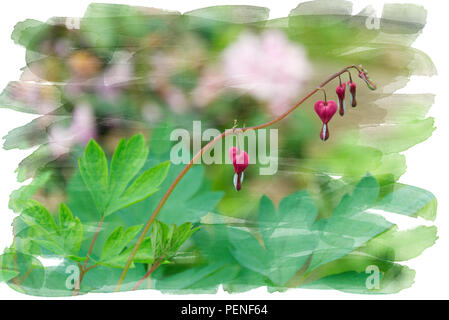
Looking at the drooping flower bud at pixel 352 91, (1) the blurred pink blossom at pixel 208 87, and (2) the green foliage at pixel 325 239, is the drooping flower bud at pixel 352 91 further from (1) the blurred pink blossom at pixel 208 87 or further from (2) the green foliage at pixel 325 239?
(1) the blurred pink blossom at pixel 208 87

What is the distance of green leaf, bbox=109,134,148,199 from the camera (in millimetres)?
1300

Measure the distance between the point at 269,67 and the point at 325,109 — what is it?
0.14 metres

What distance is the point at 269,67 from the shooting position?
131cm

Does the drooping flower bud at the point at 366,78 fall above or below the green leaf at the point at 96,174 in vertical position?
above

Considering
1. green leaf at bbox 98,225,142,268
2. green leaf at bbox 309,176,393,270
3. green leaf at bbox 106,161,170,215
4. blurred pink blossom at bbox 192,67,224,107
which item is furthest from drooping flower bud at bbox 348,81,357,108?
green leaf at bbox 98,225,142,268

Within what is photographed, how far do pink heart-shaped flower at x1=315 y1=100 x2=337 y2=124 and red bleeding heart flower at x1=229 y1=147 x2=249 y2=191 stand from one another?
0.56 ft

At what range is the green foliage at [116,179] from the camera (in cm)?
130

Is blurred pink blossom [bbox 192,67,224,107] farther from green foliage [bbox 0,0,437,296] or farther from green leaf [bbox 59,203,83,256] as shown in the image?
green leaf [bbox 59,203,83,256]

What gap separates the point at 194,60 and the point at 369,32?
1.19ft

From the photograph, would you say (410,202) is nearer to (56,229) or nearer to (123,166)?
(123,166)

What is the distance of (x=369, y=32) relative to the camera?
4.34 ft

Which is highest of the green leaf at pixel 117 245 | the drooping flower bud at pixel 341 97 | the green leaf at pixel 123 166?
the drooping flower bud at pixel 341 97

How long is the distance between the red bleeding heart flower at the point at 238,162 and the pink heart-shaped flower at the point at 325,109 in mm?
170

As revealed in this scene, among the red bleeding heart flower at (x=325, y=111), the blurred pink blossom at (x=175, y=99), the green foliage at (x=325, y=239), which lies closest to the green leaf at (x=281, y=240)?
the green foliage at (x=325, y=239)
